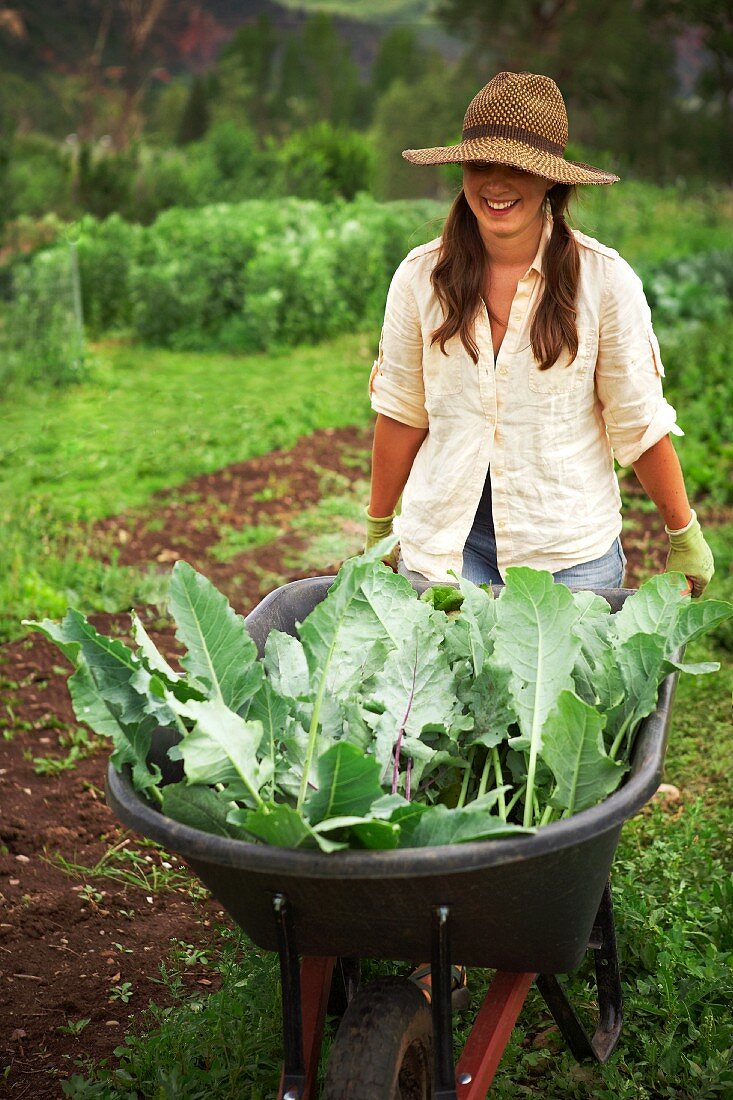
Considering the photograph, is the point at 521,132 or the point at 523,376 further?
the point at 523,376

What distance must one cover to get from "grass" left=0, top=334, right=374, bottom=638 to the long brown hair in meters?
2.38

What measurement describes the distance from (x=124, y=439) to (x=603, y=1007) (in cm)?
528

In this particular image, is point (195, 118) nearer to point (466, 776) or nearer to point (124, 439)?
point (124, 439)

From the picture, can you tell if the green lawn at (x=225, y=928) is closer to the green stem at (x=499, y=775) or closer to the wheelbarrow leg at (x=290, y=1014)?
the wheelbarrow leg at (x=290, y=1014)

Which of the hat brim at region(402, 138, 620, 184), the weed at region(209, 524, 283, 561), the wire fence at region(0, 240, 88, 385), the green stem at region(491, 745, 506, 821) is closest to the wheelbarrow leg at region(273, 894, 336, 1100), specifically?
the green stem at region(491, 745, 506, 821)

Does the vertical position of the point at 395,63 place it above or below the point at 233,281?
above

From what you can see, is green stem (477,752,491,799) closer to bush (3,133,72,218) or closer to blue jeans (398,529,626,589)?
blue jeans (398,529,626,589)

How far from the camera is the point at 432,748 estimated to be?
6.05ft

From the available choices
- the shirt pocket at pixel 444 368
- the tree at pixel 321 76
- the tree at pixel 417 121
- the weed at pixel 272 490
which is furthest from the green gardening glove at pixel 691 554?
the tree at pixel 321 76

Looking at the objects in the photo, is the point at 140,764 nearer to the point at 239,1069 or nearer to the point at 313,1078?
the point at 313,1078

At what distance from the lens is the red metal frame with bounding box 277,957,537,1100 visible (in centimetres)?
186

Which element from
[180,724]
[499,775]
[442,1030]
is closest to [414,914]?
[442,1030]

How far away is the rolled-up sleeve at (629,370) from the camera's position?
257 centimetres

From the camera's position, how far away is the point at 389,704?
1.82m
